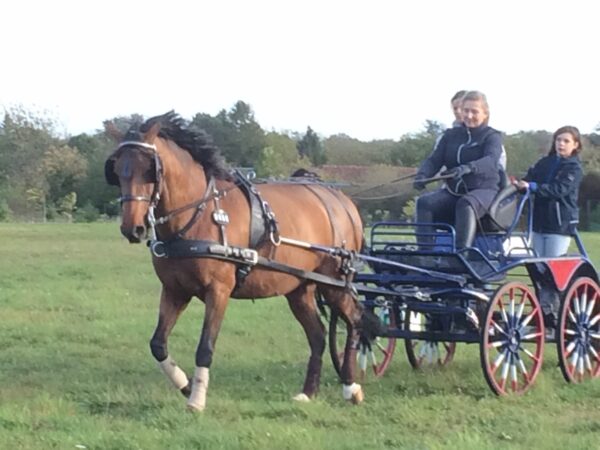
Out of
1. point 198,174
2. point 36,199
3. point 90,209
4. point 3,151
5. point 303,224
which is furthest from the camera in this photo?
point 3,151

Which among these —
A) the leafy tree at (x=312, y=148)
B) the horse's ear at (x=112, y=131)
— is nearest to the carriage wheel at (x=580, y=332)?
the horse's ear at (x=112, y=131)

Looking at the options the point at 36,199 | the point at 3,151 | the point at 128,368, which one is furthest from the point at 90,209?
the point at 128,368

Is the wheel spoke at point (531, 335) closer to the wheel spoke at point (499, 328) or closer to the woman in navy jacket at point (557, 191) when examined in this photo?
the wheel spoke at point (499, 328)

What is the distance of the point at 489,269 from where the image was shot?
9.23 m

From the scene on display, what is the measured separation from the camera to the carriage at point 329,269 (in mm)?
7723

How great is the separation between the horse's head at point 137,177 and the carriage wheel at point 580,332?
385cm

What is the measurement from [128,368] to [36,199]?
171 feet

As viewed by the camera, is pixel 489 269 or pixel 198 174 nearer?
pixel 198 174

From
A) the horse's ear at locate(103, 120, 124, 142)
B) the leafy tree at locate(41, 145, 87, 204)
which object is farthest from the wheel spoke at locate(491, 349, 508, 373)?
the leafy tree at locate(41, 145, 87, 204)

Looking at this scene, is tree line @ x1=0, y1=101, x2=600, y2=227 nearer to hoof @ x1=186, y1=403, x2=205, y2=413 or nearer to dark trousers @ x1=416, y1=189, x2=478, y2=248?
dark trousers @ x1=416, y1=189, x2=478, y2=248

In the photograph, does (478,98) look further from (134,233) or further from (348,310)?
(134,233)

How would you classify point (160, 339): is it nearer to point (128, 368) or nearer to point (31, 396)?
point (31, 396)

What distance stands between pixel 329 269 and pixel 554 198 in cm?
218

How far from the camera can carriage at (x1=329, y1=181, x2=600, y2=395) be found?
882 cm
